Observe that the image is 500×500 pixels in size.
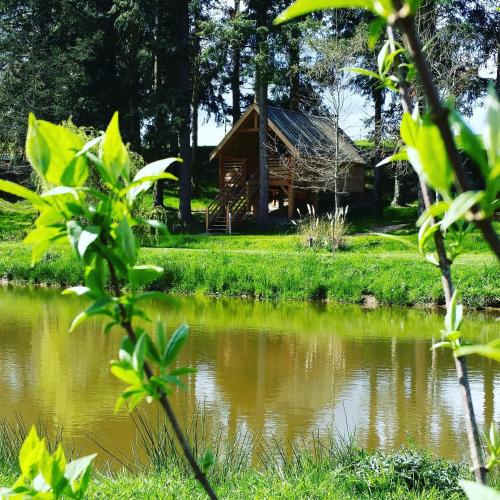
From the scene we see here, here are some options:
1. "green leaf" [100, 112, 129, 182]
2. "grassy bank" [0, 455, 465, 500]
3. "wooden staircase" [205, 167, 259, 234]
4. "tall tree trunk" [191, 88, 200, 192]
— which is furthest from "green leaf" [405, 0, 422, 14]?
"tall tree trunk" [191, 88, 200, 192]

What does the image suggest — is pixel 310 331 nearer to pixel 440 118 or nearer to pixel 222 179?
pixel 440 118

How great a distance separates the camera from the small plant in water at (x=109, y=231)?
31.7 inches

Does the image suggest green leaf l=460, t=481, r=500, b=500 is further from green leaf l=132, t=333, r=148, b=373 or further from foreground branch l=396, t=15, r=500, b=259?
green leaf l=132, t=333, r=148, b=373

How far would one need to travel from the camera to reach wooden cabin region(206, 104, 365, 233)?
2489 cm

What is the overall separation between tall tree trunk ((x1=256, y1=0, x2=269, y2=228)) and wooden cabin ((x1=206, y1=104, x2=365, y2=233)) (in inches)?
14.7

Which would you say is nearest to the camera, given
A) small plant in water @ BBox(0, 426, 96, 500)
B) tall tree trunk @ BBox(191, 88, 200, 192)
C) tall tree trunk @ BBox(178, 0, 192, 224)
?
small plant in water @ BBox(0, 426, 96, 500)

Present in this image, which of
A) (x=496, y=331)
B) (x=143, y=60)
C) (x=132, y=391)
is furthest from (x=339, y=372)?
(x=143, y=60)

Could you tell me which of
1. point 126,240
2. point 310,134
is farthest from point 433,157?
point 310,134

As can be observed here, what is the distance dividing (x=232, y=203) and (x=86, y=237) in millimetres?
25036

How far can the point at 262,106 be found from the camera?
24562mm

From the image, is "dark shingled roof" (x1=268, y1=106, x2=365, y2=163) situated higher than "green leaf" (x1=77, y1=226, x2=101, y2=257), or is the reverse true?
"dark shingled roof" (x1=268, y1=106, x2=365, y2=163)

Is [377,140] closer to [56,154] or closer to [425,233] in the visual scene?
[425,233]

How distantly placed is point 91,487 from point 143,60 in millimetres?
21359

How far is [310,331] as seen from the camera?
12609mm
